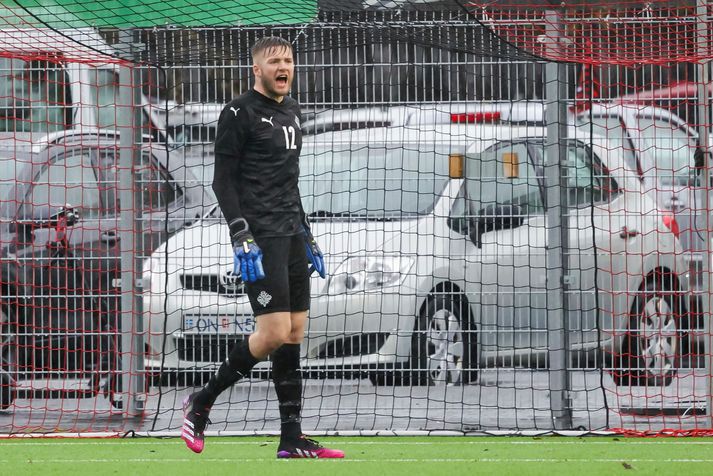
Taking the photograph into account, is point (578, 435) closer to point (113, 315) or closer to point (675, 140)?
point (675, 140)

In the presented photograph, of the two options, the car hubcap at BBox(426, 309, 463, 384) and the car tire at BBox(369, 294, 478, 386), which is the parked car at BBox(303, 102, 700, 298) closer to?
the car tire at BBox(369, 294, 478, 386)

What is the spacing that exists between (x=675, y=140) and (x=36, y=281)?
14.5 feet

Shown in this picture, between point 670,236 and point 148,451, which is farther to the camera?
point 670,236

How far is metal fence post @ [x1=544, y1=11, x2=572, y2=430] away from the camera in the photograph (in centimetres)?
1010

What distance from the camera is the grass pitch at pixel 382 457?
8.02 metres

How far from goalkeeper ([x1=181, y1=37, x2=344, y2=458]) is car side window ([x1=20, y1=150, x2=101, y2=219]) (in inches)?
117

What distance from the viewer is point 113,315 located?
1088 cm

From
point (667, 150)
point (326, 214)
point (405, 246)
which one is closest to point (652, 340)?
point (667, 150)

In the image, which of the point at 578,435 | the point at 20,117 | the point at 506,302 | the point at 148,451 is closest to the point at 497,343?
the point at 506,302

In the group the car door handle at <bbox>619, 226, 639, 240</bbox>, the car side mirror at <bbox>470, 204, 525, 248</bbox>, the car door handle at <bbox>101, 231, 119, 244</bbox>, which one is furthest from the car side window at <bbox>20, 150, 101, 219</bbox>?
the car door handle at <bbox>619, 226, 639, 240</bbox>

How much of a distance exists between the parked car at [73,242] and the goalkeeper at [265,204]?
8.22ft

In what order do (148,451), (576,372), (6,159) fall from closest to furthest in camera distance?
(148,451) → (576,372) → (6,159)

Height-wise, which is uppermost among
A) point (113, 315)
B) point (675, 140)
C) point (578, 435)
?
point (675, 140)

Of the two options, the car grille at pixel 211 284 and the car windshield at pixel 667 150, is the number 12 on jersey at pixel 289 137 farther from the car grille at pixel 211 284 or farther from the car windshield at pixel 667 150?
the car windshield at pixel 667 150
